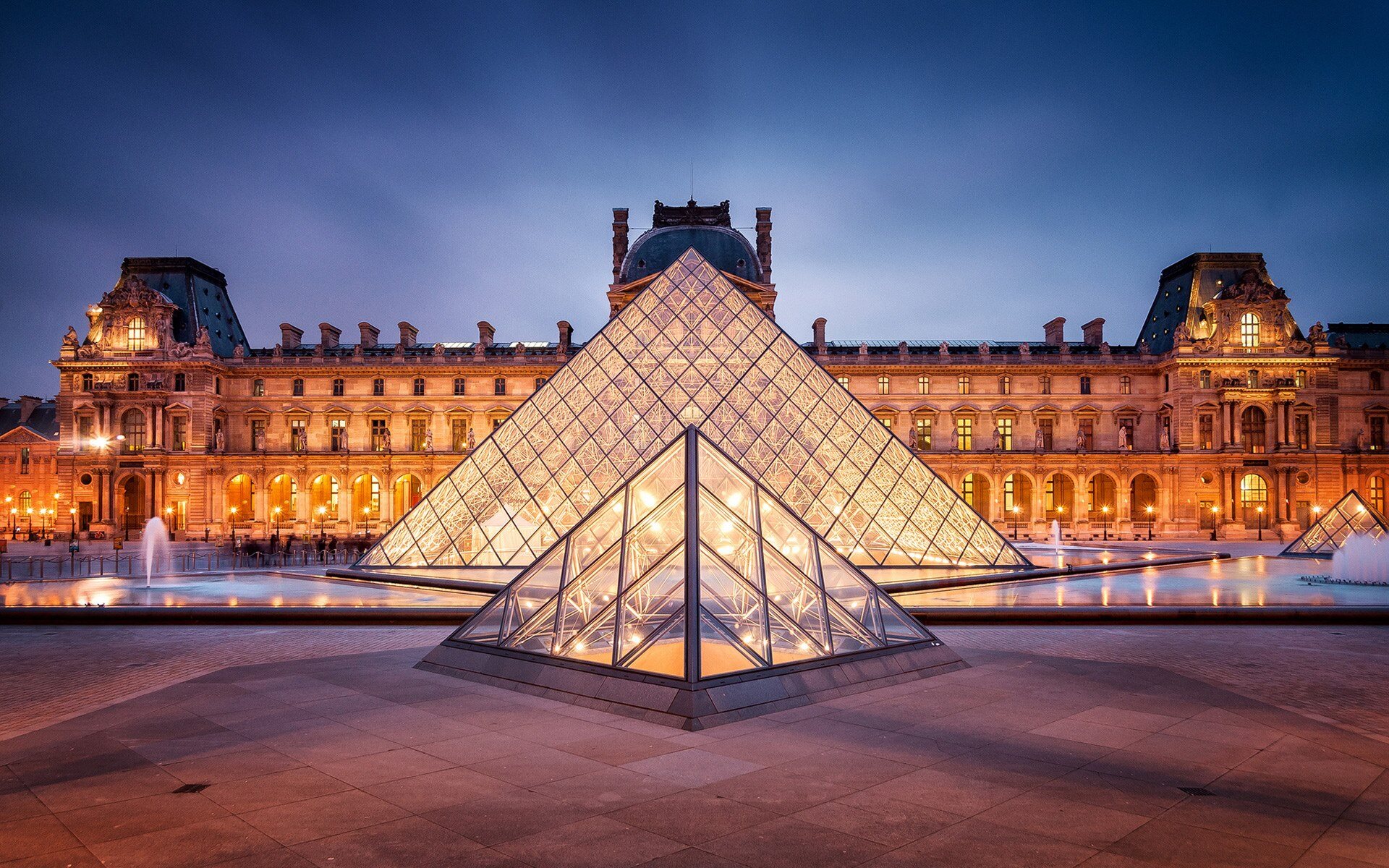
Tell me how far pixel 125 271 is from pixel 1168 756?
55047 millimetres

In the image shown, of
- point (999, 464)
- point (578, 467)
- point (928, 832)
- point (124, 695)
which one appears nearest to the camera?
point (928, 832)

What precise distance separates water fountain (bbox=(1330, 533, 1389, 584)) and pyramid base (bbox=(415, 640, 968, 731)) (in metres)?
16.0

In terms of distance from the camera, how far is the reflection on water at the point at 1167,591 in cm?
1425

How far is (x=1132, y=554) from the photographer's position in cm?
2791

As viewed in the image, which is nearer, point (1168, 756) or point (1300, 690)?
point (1168, 756)

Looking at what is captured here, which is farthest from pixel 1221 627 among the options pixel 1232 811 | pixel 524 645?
pixel 524 645

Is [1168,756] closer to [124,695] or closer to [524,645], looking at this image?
[524,645]

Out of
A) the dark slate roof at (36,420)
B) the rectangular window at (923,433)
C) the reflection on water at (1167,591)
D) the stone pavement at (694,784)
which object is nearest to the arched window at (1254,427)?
the rectangular window at (923,433)

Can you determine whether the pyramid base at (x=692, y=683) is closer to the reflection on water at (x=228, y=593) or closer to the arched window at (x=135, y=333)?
the reflection on water at (x=228, y=593)

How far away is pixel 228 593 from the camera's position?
16312 mm

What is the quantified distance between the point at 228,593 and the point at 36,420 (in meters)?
54.9

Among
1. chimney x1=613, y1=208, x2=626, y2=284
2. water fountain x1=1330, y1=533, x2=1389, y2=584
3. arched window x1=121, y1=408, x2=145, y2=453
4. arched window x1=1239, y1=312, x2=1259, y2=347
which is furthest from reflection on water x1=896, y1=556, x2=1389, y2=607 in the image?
arched window x1=121, y1=408, x2=145, y2=453

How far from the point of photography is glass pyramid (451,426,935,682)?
736cm

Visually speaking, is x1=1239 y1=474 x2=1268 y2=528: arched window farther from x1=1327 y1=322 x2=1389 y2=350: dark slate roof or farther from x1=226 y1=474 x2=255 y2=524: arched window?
x1=226 y1=474 x2=255 y2=524: arched window
